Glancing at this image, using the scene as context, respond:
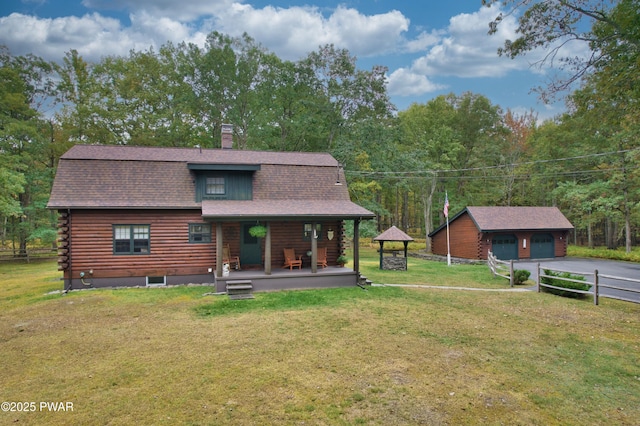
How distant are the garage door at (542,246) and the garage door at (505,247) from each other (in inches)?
65.1

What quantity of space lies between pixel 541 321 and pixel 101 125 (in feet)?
112

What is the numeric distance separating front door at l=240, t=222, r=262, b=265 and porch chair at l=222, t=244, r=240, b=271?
33cm

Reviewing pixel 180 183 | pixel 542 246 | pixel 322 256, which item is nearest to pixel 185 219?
pixel 180 183

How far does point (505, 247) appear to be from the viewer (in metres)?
26.7

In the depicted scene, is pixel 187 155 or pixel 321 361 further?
pixel 187 155

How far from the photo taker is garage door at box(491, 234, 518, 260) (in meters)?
26.5

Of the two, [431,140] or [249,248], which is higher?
[431,140]

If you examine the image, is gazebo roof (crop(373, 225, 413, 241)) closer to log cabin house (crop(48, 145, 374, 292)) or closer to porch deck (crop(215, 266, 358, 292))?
log cabin house (crop(48, 145, 374, 292))

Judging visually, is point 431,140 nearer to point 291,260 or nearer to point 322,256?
point 322,256

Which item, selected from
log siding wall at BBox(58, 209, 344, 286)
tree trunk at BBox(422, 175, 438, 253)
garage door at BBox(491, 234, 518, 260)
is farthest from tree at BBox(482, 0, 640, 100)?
tree trunk at BBox(422, 175, 438, 253)

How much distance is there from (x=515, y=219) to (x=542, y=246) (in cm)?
340

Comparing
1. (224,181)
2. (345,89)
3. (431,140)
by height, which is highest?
(345,89)

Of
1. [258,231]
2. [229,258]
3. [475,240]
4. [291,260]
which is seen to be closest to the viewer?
[258,231]

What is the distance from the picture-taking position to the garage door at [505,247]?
86.9ft
